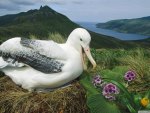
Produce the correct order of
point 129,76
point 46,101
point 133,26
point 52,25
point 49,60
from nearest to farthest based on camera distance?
1. point 46,101
2. point 49,60
3. point 129,76
4. point 52,25
5. point 133,26

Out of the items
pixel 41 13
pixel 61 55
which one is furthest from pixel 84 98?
pixel 41 13

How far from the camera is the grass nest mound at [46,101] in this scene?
13.9 feet

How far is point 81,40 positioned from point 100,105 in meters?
0.75

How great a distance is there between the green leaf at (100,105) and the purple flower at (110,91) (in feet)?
0.20

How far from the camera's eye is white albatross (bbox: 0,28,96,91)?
4.40 m

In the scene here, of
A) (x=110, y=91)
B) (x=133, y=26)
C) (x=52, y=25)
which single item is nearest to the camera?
(x=110, y=91)

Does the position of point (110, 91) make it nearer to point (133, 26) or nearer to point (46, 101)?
point (46, 101)

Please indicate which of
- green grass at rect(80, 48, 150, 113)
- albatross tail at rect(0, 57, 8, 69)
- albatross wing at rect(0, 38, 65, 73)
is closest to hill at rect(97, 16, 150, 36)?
green grass at rect(80, 48, 150, 113)

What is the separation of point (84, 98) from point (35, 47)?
0.77m

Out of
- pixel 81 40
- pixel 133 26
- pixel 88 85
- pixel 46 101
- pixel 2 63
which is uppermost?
pixel 81 40

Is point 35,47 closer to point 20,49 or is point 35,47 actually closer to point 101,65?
point 20,49

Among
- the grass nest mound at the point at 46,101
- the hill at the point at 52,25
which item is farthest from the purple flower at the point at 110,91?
the hill at the point at 52,25

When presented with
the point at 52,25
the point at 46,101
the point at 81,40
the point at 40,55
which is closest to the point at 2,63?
the point at 40,55

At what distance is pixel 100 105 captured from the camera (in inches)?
164
